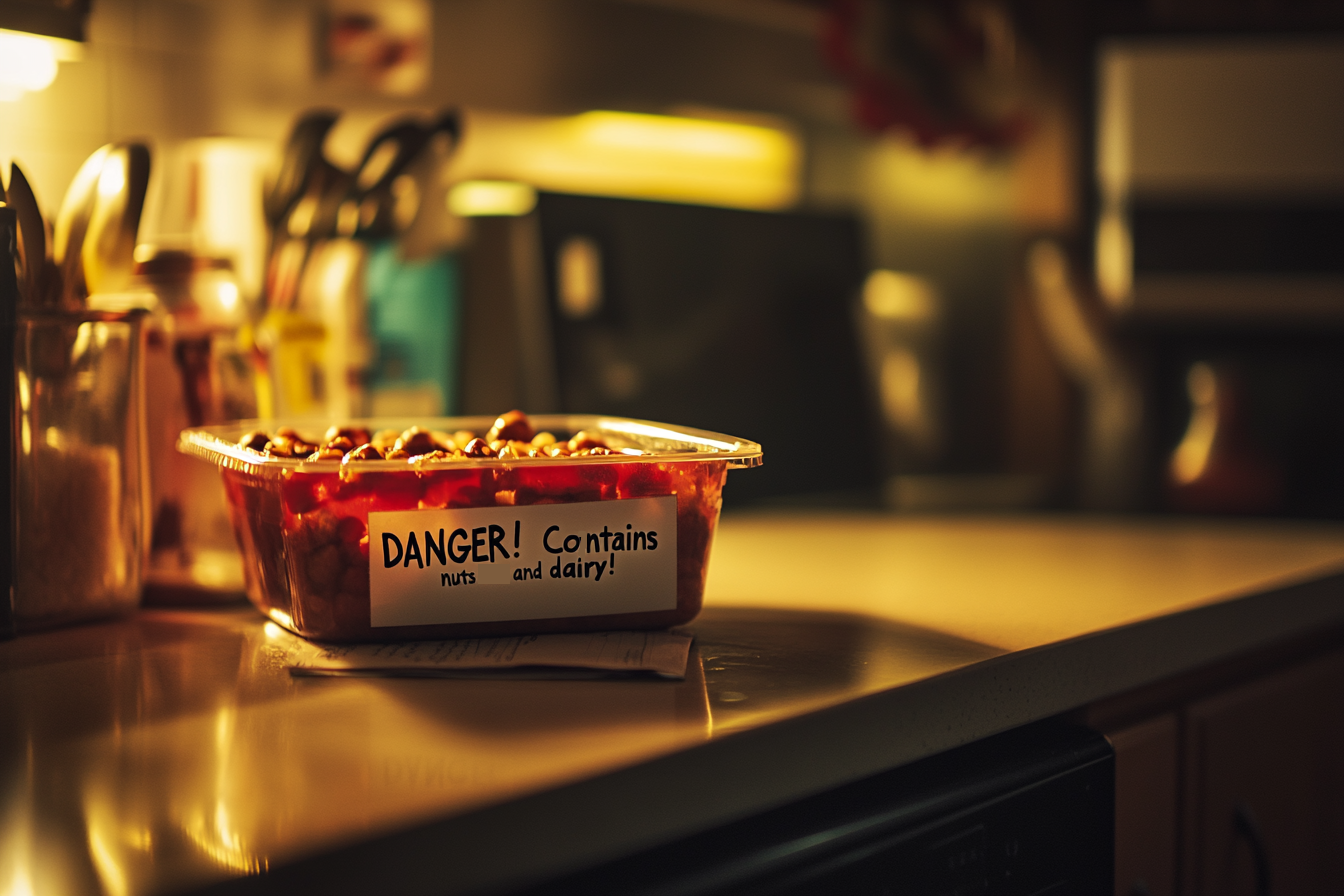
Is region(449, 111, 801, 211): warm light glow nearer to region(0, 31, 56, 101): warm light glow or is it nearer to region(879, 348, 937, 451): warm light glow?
region(879, 348, 937, 451): warm light glow

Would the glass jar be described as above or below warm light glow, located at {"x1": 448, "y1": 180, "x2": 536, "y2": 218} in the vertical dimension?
below

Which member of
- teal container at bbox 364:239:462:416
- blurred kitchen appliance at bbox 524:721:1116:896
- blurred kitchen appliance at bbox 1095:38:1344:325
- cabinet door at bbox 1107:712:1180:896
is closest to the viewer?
blurred kitchen appliance at bbox 524:721:1116:896

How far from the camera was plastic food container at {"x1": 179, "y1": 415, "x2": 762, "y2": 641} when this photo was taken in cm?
64

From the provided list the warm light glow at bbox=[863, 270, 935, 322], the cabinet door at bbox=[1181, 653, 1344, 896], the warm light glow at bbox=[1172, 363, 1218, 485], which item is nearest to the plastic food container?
the cabinet door at bbox=[1181, 653, 1344, 896]

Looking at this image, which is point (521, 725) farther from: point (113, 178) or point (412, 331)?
point (412, 331)

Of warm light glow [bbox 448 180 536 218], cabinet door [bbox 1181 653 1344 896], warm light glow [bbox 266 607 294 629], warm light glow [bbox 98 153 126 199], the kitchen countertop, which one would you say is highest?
warm light glow [bbox 448 180 536 218]

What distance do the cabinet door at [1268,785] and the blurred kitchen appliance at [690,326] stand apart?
629mm

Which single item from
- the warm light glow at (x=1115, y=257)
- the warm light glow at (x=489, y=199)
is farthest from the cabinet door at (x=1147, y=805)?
the warm light glow at (x=1115, y=257)

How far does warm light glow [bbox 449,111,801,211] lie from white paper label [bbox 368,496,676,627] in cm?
71

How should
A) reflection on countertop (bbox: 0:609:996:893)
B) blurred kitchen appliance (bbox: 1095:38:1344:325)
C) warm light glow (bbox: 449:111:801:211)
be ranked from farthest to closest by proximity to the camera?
1. blurred kitchen appliance (bbox: 1095:38:1344:325)
2. warm light glow (bbox: 449:111:801:211)
3. reflection on countertop (bbox: 0:609:996:893)

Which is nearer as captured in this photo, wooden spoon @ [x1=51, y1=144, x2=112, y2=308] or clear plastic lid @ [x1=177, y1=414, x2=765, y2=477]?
clear plastic lid @ [x1=177, y1=414, x2=765, y2=477]

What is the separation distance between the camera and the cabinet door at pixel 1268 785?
0.82m

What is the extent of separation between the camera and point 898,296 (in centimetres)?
174

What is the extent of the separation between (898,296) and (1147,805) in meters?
1.08
